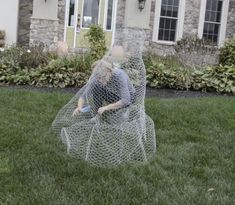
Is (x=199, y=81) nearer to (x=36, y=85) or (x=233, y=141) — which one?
(x=36, y=85)

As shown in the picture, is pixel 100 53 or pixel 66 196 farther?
pixel 100 53

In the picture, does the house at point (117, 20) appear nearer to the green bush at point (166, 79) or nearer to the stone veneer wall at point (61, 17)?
the stone veneer wall at point (61, 17)

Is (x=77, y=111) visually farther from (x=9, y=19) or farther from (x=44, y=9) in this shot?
(x=9, y=19)

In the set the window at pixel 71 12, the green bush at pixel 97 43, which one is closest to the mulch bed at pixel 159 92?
the green bush at pixel 97 43

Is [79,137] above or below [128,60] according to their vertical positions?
below

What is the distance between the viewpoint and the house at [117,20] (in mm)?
15570

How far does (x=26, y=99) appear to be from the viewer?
8.04 metres

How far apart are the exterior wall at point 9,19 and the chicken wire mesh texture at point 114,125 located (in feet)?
33.6

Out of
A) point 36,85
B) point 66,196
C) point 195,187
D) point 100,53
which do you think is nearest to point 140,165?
point 195,187

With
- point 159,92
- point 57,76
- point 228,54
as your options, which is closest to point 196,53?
point 228,54

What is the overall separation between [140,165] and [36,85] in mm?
5112

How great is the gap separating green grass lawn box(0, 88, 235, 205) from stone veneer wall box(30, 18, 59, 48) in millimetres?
8201

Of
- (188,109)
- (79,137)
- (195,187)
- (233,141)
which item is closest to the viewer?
(195,187)

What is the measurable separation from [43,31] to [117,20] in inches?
94.0
